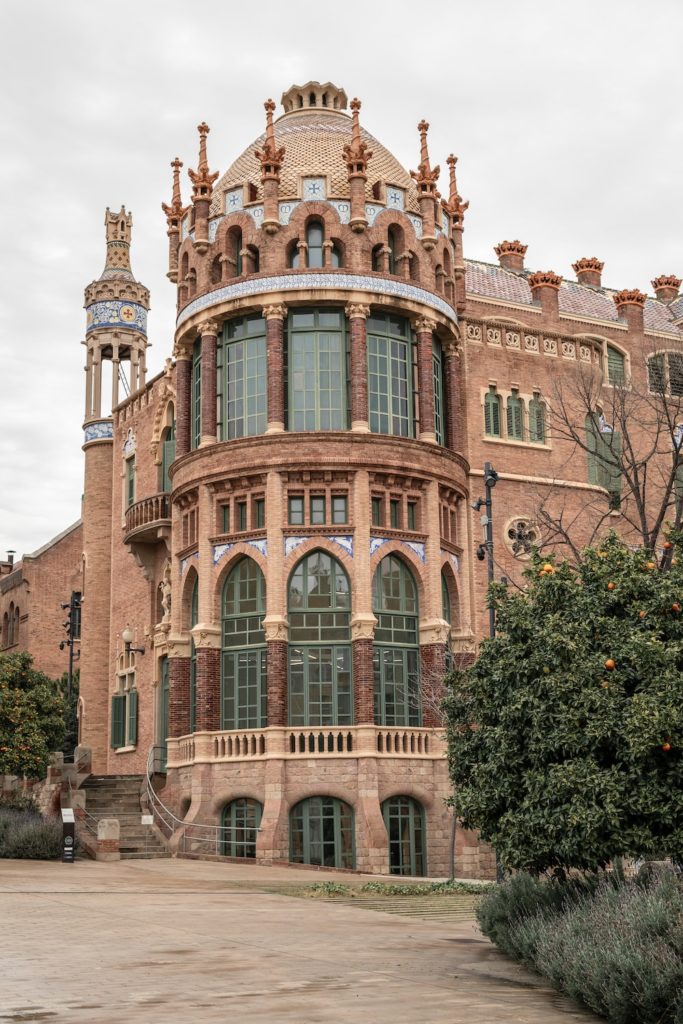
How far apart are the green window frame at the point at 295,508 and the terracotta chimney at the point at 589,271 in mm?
23019

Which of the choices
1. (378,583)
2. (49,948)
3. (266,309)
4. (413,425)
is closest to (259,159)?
(266,309)

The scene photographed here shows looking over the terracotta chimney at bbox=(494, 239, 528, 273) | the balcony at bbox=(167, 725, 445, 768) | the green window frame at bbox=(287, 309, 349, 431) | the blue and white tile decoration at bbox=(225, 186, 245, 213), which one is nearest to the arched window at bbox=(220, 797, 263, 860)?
the balcony at bbox=(167, 725, 445, 768)

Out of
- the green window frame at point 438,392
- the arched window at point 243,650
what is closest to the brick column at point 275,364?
the arched window at point 243,650

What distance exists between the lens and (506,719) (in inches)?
585

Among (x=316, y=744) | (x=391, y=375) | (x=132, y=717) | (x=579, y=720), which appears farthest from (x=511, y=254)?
(x=579, y=720)

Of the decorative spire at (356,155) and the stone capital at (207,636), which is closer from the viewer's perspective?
the stone capital at (207,636)

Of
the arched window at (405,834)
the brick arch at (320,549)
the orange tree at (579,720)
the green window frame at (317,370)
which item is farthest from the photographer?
the green window frame at (317,370)

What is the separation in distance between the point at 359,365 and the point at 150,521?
30.1 ft

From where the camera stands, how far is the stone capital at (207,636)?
32844 millimetres

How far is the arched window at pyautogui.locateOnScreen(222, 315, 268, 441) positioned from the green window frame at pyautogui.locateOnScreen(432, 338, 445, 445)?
16.2 feet

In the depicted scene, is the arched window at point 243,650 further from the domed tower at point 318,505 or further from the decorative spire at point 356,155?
the decorative spire at point 356,155

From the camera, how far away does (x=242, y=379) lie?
34.2 m

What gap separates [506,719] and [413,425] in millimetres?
20177

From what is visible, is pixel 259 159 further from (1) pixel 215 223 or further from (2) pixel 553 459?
(2) pixel 553 459
